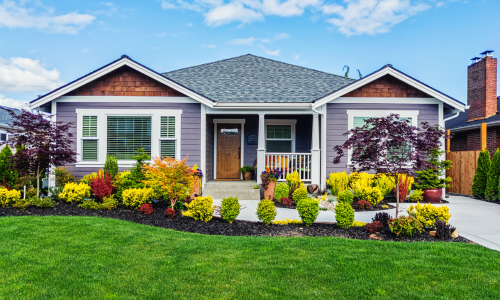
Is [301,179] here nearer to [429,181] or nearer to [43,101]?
[429,181]

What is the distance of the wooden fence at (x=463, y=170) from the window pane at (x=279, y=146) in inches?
245

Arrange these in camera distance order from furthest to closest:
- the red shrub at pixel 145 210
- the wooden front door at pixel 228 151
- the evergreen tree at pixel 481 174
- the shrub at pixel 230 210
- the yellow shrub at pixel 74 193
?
the wooden front door at pixel 228 151 → the evergreen tree at pixel 481 174 → the yellow shrub at pixel 74 193 → the red shrub at pixel 145 210 → the shrub at pixel 230 210

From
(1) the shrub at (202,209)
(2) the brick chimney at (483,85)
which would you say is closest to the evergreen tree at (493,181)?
(2) the brick chimney at (483,85)

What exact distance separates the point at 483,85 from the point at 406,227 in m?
11.0

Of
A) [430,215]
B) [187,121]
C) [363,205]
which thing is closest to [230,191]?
[187,121]

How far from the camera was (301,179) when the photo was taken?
9789 mm

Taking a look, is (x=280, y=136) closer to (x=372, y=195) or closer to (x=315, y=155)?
(x=315, y=155)

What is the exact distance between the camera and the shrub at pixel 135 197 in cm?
694

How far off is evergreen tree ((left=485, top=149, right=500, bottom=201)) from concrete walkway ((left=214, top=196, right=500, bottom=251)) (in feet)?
1.79

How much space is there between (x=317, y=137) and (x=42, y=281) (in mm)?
7956

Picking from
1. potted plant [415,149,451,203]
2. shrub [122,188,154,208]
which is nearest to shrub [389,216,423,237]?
potted plant [415,149,451,203]

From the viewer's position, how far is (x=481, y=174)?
9.98 metres

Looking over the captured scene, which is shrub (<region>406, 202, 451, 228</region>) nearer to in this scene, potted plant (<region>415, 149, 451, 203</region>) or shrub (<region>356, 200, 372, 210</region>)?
shrub (<region>356, 200, 372, 210</region>)

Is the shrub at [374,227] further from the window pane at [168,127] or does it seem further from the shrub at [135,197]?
the window pane at [168,127]
